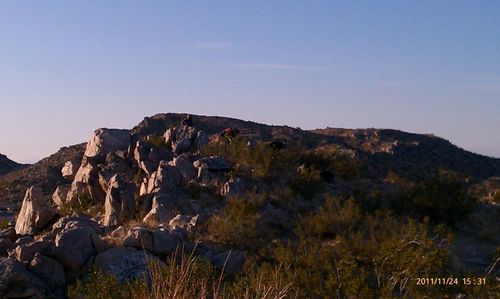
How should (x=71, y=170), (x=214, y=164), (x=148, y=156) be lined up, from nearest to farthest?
(x=214, y=164) < (x=148, y=156) < (x=71, y=170)

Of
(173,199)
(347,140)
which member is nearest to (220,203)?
(173,199)

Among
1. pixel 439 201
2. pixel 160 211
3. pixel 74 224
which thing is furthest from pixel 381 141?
pixel 74 224

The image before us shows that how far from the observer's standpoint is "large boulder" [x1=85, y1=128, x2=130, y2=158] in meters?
26.5

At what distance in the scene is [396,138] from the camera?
2306 inches

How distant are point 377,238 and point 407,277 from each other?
18.1 ft

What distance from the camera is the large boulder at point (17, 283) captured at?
14.5 metres

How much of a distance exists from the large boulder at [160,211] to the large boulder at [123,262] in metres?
3.36

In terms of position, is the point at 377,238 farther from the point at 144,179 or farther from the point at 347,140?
the point at 347,140

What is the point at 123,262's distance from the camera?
51.9 ft

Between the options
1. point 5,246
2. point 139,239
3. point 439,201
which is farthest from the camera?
point 439,201

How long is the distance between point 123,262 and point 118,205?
5788mm

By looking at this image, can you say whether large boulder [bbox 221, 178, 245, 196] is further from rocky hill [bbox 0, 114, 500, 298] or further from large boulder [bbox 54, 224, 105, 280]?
large boulder [bbox 54, 224, 105, 280]

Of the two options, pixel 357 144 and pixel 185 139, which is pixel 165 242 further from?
pixel 357 144
